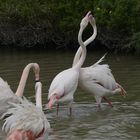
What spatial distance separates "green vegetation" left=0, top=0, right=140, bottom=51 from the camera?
19.5 meters

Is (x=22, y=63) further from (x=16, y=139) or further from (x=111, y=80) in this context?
(x=16, y=139)

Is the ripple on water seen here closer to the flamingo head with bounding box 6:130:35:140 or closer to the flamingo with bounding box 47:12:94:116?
the flamingo with bounding box 47:12:94:116

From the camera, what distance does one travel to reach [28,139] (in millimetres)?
6645

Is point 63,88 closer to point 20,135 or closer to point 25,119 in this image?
point 25,119

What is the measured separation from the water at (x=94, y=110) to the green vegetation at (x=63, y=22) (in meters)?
2.32

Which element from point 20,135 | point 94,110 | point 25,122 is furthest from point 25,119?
point 94,110

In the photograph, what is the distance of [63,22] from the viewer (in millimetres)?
21453

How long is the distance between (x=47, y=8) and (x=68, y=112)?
11819 mm

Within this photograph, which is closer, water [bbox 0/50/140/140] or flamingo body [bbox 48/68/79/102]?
water [bbox 0/50/140/140]

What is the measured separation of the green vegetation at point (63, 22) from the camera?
19.5 metres

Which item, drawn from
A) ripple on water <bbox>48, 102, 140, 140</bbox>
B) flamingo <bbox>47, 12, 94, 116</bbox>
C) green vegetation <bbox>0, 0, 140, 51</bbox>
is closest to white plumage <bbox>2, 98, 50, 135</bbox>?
ripple on water <bbox>48, 102, 140, 140</bbox>

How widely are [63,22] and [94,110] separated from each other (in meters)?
Result: 11.0

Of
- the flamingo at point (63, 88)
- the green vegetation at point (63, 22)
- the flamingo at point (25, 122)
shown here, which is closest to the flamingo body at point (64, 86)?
the flamingo at point (63, 88)

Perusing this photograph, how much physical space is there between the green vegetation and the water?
232 cm
